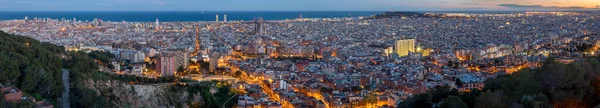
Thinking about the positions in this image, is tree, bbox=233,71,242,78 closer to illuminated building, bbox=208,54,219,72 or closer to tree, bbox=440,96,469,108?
illuminated building, bbox=208,54,219,72

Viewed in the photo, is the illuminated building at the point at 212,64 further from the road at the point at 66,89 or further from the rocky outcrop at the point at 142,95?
the road at the point at 66,89

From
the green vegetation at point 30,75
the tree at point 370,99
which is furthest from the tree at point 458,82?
the green vegetation at point 30,75

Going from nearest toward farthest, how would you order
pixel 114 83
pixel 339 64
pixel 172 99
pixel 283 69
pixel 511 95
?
pixel 511 95 < pixel 114 83 < pixel 172 99 < pixel 283 69 < pixel 339 64

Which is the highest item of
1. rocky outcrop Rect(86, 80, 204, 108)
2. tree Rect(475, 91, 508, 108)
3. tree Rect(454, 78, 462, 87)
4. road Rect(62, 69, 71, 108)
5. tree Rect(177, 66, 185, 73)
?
tree Rect(475, 91, 508, 108)

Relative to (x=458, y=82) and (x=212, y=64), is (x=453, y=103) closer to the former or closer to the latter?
(x=458, y=82)

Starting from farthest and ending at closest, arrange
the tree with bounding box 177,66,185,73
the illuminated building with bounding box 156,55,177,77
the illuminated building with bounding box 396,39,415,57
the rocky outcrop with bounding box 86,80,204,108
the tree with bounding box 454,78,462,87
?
the illuminated building with bounding box 396,39,415,57 < the tree with bounding box 177,66,185,73 < the illuminated building with bounding box 156,55,177,77 < the tree with bounding box 454,78,462,87 < the rocky outcrop with bounding box 86,80,204,108

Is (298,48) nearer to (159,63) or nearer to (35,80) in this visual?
(159,63)

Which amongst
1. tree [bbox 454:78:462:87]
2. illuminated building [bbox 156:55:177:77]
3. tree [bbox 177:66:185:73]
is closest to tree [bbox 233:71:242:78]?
tree [bbox 177:66:185:73]

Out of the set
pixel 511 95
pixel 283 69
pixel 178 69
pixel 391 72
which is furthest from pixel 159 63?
pixel 511 95
